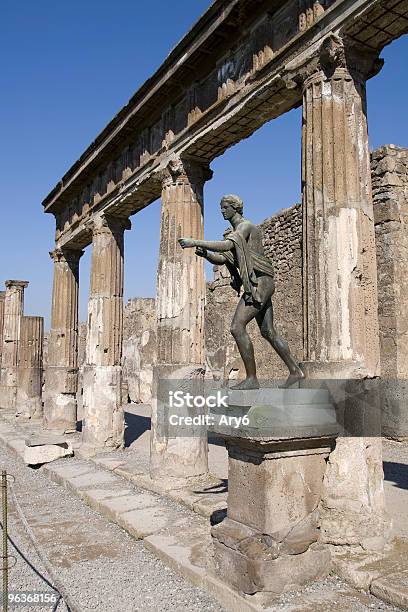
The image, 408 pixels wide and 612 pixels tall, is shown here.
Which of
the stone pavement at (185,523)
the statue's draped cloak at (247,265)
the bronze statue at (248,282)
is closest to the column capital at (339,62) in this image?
the bronze statue at (248,282)

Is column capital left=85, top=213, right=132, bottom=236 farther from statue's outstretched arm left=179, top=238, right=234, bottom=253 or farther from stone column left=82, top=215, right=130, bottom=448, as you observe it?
statue's outstretched arm left=179, top=238, right=234, bottom=253

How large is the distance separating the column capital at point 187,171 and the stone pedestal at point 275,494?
4.20 m

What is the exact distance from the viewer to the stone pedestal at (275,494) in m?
3.58

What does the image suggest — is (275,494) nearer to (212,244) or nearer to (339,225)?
(212,244)

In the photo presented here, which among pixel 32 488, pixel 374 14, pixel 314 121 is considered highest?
pixel 374 14

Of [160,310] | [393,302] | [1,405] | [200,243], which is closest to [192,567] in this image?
[200,243]

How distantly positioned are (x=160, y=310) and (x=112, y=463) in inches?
106

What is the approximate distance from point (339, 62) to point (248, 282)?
213 cm

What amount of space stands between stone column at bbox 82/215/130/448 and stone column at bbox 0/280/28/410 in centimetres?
822

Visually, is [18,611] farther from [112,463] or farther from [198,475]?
[112,463]

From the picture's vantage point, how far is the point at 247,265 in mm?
4355

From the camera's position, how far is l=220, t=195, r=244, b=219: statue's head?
461 centimetres

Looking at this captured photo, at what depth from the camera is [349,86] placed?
4.59 meters

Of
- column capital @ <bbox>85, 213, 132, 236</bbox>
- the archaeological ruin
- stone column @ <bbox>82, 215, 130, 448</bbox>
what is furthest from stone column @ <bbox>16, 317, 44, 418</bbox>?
column capital @ <bbox>85, 213, 132, 236</bbox>
